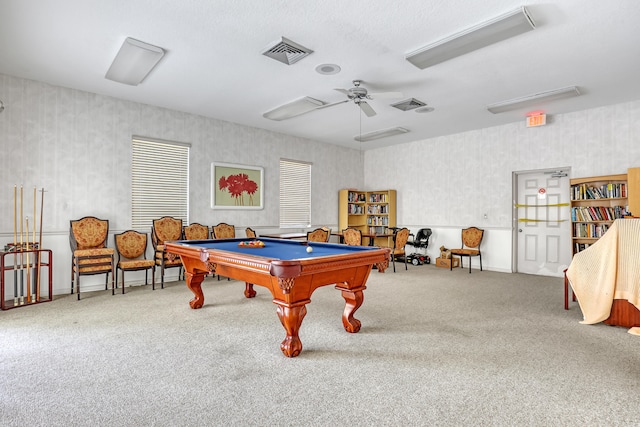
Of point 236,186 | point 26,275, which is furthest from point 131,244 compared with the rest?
point 236,186

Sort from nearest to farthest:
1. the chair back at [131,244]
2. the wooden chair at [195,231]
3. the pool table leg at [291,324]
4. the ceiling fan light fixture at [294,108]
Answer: the pool table leg at [291,324], the chair back at [131,244], the ceiling fan light fixture at [294,108], the wooden chair at [195,231]

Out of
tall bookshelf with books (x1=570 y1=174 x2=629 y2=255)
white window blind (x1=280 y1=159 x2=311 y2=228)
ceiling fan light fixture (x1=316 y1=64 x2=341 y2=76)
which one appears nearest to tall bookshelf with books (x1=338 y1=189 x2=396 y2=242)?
white window blind (x1=280 y1=159 x2=311 y2=228)

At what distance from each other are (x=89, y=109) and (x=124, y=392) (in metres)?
4.79

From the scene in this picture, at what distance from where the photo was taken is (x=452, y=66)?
4422 mm

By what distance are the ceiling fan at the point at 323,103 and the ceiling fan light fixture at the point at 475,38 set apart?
1.71ft

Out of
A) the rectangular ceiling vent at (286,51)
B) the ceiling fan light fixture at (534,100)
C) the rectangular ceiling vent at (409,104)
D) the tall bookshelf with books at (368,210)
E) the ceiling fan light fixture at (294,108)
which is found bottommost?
the tall bookshelf with books at (368,210)

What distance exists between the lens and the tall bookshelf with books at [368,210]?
902 centimetres

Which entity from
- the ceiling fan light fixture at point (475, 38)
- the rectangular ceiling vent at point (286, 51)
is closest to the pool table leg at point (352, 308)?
the rectangular ceiling vent at point (286, 51)

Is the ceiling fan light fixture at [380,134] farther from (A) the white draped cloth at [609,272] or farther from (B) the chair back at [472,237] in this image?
(A) the white draped cloth at [609,272]

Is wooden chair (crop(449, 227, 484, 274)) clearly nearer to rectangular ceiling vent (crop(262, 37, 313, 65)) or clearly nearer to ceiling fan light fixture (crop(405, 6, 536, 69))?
ceiling fan light fixture (crop(405, 6, 536, 69))

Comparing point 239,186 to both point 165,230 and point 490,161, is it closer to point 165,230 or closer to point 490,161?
point 165,230

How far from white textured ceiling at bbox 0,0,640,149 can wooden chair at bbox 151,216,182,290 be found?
2.01 m

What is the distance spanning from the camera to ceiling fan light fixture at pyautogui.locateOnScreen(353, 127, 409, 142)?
24.9ft

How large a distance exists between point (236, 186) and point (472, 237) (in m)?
5.12
